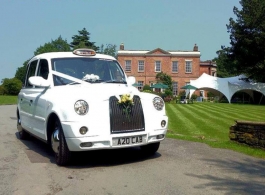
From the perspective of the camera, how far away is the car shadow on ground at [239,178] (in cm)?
469

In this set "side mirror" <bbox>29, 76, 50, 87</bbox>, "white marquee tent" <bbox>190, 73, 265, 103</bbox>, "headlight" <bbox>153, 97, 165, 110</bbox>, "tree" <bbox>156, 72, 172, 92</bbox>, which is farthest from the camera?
"tree" <bbox>156, 72, 172, 92</bbox>

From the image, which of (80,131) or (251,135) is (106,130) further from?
(251,135)

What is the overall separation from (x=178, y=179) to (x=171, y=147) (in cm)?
272

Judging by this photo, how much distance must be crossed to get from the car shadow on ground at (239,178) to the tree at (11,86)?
197ft

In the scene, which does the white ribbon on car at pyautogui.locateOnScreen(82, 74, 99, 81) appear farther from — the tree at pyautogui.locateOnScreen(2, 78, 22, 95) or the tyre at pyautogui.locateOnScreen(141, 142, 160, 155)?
the tree at pyautogui.locateOnScreen(2, 78, 22, 95)

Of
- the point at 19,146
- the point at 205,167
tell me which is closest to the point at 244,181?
the point at 205,167

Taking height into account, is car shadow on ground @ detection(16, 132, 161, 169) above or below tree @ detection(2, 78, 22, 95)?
below

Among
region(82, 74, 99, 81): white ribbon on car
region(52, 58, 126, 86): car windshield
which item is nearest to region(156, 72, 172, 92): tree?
region(52, 58, 126, 86): car windshield

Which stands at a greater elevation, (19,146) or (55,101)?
(55,101)

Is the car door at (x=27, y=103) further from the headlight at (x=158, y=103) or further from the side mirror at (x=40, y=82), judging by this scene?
the headlight at (x=158, y=103)

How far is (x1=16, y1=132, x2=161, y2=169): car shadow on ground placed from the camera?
20.5ft

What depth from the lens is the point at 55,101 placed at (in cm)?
623

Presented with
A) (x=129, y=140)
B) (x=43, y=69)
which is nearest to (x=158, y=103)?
(x=129, y=140)

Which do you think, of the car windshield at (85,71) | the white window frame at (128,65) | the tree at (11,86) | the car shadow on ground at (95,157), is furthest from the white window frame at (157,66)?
the car shadow on ground at (95,157)
